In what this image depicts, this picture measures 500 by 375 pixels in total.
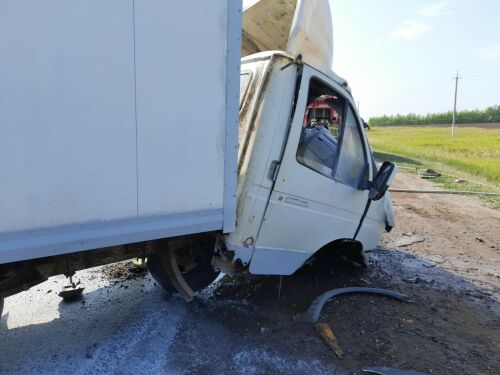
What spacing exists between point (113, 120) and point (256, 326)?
233 cm

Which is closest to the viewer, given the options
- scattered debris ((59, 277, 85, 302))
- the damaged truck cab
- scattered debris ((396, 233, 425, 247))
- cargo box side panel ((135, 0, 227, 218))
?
cargo box side panel ((135, 0, 227, 218))

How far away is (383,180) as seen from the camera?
387 cm

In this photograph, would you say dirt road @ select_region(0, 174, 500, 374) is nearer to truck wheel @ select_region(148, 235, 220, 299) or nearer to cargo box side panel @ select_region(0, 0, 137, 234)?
truck wheel @ select_region(148, 235, 220, 299)

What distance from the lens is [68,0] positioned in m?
2.01

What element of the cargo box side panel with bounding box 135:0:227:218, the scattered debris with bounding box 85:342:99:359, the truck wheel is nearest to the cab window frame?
the cargo box side panel with bounding box 135:0:227:218

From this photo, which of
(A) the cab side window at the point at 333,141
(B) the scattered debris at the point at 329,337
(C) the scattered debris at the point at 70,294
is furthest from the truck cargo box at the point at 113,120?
(C) the scattered debris at the point at 70,294

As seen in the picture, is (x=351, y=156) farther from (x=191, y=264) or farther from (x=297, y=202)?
(x=191, y=264)

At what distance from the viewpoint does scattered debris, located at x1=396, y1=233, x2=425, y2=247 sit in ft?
21.6

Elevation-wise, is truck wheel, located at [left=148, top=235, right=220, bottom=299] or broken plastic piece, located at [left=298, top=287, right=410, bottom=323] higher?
truck wheel, located at [left=148, top=235, right=220, bottom=299]

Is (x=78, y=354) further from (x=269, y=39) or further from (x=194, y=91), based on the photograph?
(x=269, y=39)

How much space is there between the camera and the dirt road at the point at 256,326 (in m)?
3.14

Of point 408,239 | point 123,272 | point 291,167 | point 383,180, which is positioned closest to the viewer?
point 291,167

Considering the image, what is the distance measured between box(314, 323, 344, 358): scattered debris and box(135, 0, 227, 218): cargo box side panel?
1.67 meters

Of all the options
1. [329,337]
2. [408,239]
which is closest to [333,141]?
[329,337]
